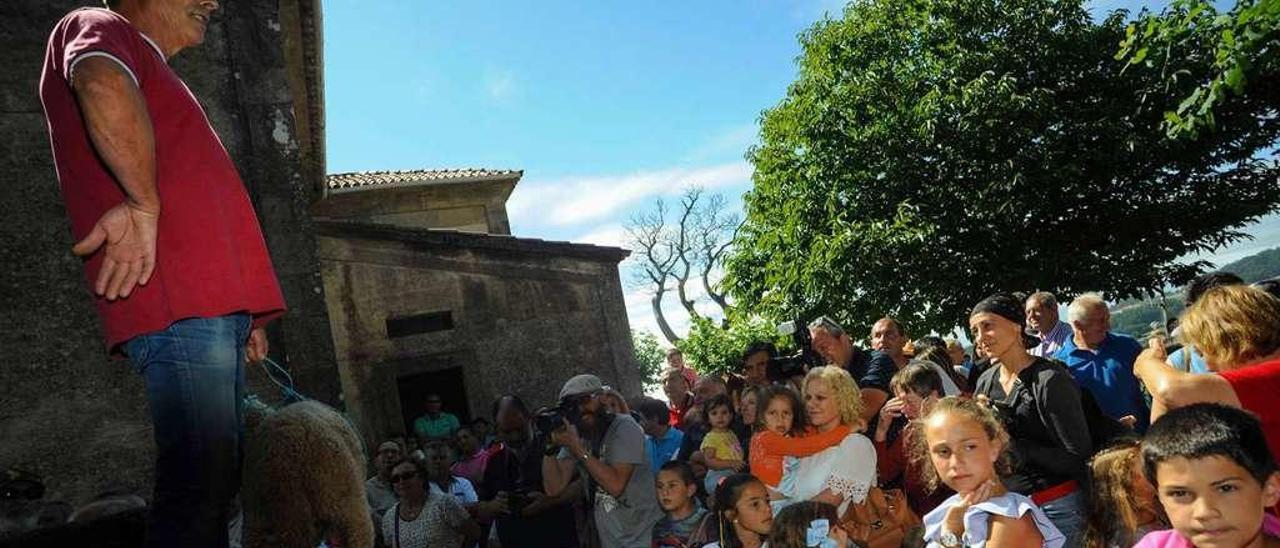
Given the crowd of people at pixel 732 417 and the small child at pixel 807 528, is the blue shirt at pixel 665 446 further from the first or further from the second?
the small child at pixel 807 528

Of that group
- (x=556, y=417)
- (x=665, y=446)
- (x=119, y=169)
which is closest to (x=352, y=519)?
(x=119, y=169)

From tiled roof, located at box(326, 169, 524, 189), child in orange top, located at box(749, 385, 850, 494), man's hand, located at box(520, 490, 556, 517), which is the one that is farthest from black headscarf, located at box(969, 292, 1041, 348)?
tiled roof, located at box(326, 169, 524, 189)

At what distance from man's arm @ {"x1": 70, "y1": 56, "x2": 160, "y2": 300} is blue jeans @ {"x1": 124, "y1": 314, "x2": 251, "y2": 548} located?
198 millimetres

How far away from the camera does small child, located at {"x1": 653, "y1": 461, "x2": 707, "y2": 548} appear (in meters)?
5.16

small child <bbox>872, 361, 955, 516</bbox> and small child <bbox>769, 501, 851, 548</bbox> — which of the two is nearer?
small child <bbox>769, 501, 851, 548</bbox>

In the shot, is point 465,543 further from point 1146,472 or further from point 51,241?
point 1146,472

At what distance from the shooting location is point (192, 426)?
6.15 feet

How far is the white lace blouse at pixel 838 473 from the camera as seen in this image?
4288 mm

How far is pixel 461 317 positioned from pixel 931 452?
11.1 m

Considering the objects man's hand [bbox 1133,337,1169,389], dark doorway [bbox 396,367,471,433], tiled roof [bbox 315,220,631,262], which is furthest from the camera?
dark doorway [bbox 396,367,471,433]

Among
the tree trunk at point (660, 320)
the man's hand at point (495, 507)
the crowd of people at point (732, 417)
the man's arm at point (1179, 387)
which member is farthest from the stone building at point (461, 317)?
the tree trunk at point (660, 320)

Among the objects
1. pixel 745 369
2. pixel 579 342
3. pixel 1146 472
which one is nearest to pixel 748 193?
pixel 579 342

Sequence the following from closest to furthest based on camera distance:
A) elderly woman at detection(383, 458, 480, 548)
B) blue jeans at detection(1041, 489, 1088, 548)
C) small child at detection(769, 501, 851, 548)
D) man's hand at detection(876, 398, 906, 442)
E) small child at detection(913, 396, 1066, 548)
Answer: small child at detection(913, 396, 1066, 548) → blue jeans at detection(1041, 489, 1088, 548) → small child at detection(769, 501, 851, 548) → man's hand at detection(876, 398, 906, 442) → elderly woman at detection(383, 458, 480, 548)

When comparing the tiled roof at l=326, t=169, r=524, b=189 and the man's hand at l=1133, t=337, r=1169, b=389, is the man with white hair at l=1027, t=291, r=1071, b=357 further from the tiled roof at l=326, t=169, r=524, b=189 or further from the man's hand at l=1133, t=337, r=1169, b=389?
the tiled roof at l=326, t=169, r=524, b=189
